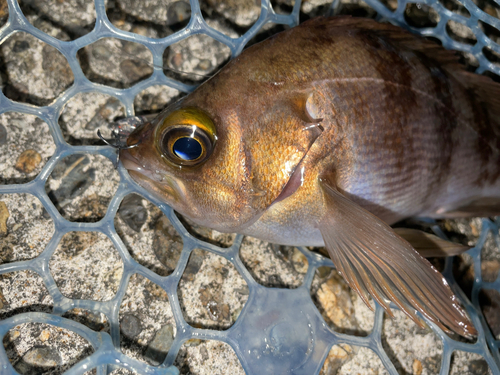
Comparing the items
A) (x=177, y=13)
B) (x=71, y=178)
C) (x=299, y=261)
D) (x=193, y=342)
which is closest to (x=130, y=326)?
(x=193, y=342)

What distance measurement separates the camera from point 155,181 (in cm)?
141

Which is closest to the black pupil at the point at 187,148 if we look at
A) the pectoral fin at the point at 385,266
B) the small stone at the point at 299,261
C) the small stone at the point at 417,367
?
the pectoral fin at the point at 385,266

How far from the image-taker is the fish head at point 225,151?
1.30 m

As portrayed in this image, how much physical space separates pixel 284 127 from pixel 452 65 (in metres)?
1.06

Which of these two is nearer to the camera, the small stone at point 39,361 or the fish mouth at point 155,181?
the fish mouth at point 155,181

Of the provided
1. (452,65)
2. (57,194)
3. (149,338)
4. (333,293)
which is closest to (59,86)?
(57,194)

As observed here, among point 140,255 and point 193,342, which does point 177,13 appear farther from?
point 193,342

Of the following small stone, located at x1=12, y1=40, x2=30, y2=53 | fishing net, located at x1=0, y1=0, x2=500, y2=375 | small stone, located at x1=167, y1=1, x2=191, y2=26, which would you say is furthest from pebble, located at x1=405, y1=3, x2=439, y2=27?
small stone, located at x1=12, y1=40, x2=30, y2=53

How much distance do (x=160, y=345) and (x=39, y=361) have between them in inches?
20.0

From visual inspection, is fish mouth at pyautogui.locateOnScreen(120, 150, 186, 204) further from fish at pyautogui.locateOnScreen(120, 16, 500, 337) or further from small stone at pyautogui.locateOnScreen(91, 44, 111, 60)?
small stone at pyautogui.locateOnScreen(91, 44, 111, 60)

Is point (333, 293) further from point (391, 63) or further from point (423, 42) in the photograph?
point (423, 42)

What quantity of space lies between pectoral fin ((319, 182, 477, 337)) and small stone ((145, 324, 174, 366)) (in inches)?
35.3

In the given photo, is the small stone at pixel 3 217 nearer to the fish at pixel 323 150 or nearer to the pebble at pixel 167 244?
the pebble at pixel 167 244

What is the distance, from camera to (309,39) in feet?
4.95
